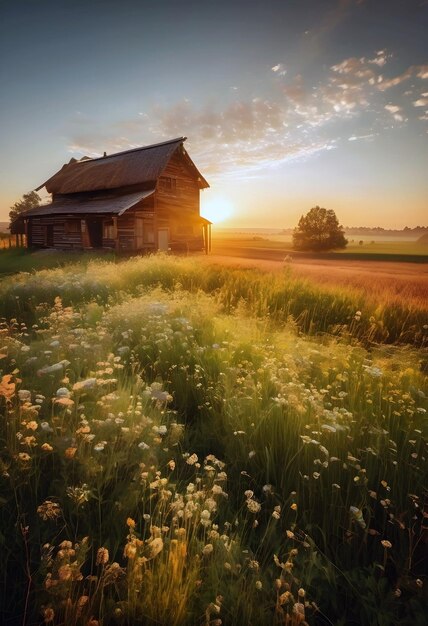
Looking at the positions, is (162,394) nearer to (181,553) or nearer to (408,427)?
(181,553)

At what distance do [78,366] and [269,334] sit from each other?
309 cm

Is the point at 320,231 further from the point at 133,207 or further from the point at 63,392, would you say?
the point at 63,392

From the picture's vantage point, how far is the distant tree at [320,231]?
43.6 m

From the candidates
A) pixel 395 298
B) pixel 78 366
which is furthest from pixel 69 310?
pixel 395 298

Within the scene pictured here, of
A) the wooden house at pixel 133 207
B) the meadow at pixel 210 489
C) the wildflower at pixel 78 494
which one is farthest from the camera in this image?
the wooden house at pixel 133 207

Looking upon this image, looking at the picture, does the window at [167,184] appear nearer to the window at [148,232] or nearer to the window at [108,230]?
the window at [148,232]

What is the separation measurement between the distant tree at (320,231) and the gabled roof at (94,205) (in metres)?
25.7

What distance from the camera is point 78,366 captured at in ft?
12.6

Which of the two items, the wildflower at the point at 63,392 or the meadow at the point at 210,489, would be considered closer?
the meadow at the point at 210,489

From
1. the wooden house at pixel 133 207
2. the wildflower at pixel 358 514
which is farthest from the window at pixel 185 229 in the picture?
the wildflower at pixel 358 514

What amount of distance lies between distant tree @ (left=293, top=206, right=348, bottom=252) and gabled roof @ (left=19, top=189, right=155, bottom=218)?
25.7 meters

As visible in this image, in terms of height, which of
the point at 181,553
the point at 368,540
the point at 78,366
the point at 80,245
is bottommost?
the point at 368,540

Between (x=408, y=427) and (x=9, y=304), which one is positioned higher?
(x=9, y=304)

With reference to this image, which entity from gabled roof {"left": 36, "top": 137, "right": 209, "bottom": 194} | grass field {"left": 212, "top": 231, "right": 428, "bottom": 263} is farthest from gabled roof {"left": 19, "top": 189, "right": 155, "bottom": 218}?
grass field {"left": 212, "top": 231, "right": 428, "bottom": 263}
